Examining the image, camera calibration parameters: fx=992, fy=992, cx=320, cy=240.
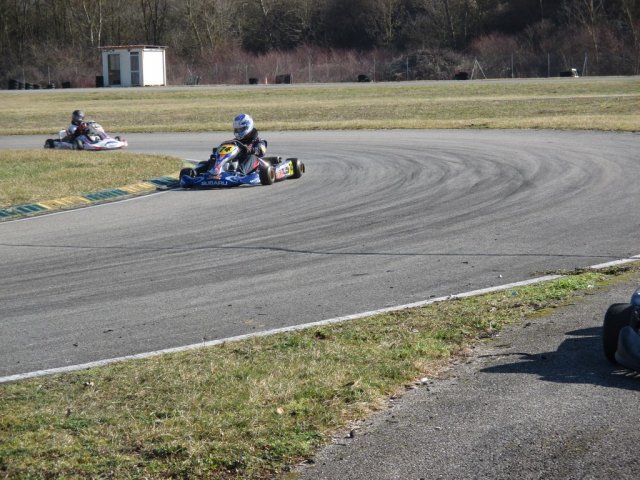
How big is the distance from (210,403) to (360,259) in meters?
4.87

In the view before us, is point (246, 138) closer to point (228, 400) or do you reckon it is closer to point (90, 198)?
point (90, 198)

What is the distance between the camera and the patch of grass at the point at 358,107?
1215 inches

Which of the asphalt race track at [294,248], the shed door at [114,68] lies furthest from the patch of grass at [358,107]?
the shed door at [114,68]

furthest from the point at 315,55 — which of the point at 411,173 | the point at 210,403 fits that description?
the point at 210,403

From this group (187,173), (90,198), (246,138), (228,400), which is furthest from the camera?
(246,138)

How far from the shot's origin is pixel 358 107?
37.8 m

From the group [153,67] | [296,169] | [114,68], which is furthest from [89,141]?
[114,68]

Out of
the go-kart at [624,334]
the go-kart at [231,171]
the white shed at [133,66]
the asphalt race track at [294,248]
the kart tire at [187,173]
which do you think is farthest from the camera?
the white shed at [133,66]

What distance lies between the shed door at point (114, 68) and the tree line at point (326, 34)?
4.68 meters

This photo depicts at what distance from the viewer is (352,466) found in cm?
457

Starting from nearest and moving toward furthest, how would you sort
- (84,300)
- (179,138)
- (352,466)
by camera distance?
(352,466), (84,300), (179,138)

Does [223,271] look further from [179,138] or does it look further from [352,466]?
[179,138]

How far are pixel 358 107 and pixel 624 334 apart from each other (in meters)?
32.5

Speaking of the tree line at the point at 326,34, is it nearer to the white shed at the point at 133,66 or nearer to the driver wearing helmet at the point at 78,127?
the white shed at the point at 133,66
